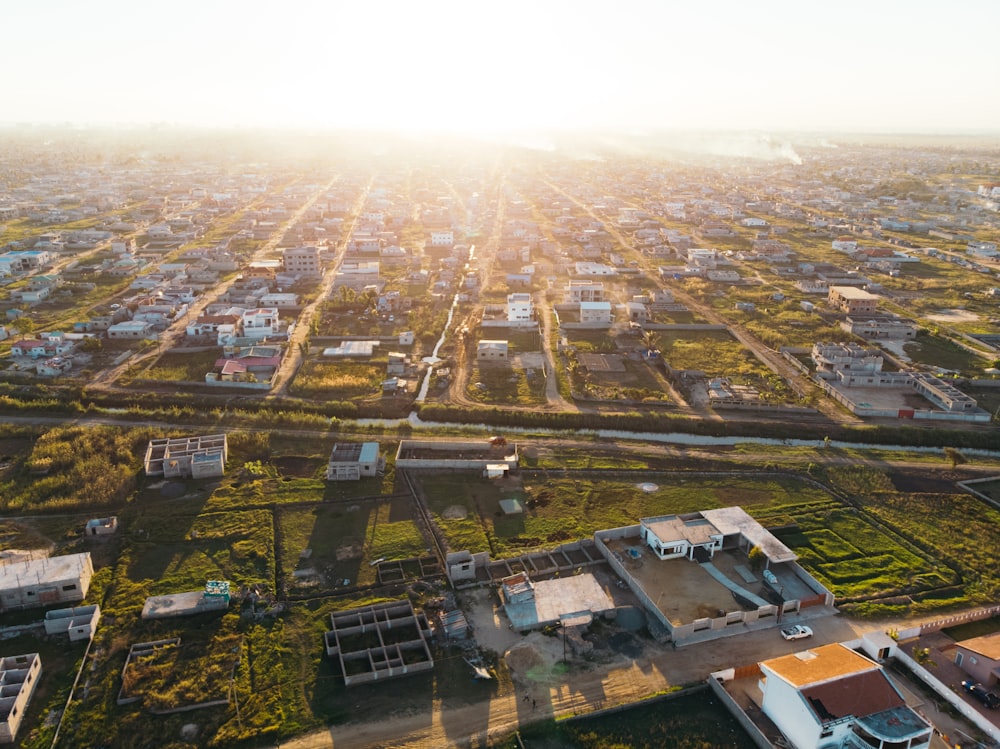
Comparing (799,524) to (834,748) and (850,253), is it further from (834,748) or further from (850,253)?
(850,253)

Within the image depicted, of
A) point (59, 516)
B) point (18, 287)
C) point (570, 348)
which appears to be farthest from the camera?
point (18, 287)

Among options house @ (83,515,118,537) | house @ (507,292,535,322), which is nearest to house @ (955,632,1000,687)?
house @ (83,515,118,537)

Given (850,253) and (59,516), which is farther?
(850,253)

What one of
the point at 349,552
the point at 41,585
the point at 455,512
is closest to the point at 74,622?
the point at 41,585

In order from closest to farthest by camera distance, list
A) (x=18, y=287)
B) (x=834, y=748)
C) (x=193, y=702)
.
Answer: (x=834, y=748) → (x=193, y=702) → (x=18, y=287)

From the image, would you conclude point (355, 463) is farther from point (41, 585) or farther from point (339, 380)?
point (41, 585)

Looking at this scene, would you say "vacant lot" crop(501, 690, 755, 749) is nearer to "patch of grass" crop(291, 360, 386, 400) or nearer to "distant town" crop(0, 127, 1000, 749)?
"distant town" crop(0, 127, 1000, 749)

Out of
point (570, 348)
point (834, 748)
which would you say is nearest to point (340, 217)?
point (570, 348)
